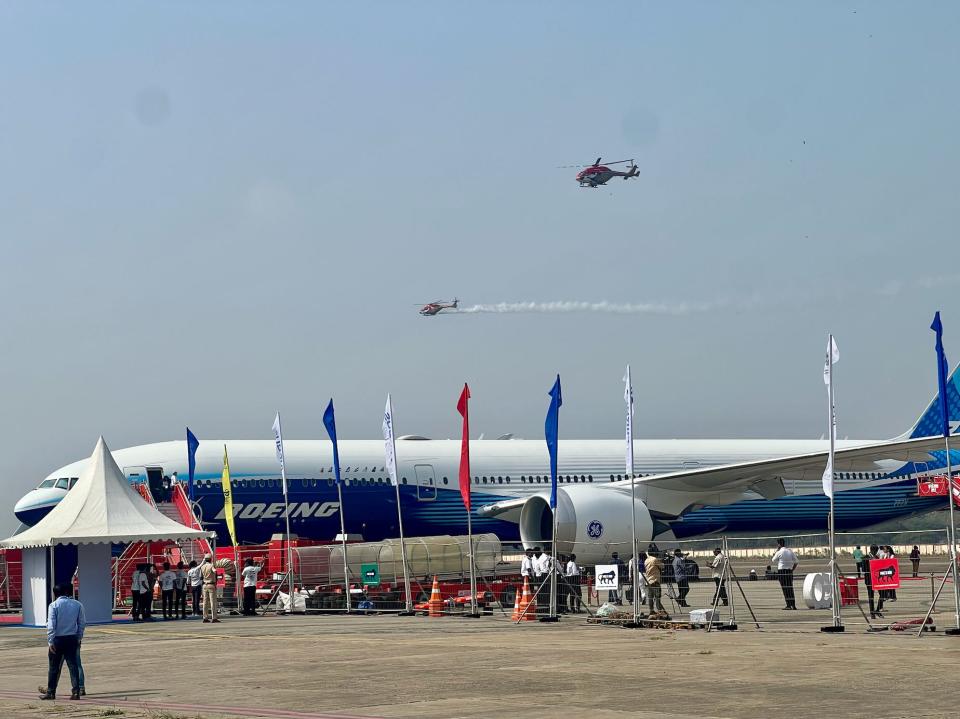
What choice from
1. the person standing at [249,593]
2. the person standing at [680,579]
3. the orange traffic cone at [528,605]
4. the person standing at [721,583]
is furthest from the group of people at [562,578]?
the person standing at [249,593]

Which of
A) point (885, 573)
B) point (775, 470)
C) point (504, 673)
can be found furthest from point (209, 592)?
point (775, 470)

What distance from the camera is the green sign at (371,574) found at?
29.3 metres

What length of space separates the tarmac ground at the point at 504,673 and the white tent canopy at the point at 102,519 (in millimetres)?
3444

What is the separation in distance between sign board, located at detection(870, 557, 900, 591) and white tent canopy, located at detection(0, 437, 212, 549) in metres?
13.8

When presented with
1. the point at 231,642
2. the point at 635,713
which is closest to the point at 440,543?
the point at 231,642

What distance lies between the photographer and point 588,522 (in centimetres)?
3120

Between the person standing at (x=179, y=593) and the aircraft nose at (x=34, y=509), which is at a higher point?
the aircraft nose at (x=34, y=509)

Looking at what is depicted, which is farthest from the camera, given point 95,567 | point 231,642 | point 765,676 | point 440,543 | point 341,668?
point 440,543

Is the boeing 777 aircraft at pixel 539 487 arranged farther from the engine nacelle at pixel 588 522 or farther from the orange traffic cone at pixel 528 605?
the orange traffic cone at pixel 528 605

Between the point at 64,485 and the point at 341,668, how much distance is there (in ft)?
80.6

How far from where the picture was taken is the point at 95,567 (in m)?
25.9

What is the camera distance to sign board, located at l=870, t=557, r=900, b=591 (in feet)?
67.4

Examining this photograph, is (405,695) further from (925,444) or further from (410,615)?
(925,444)

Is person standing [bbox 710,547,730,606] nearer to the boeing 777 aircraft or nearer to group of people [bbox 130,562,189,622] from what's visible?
the boeing 777 aircraft
